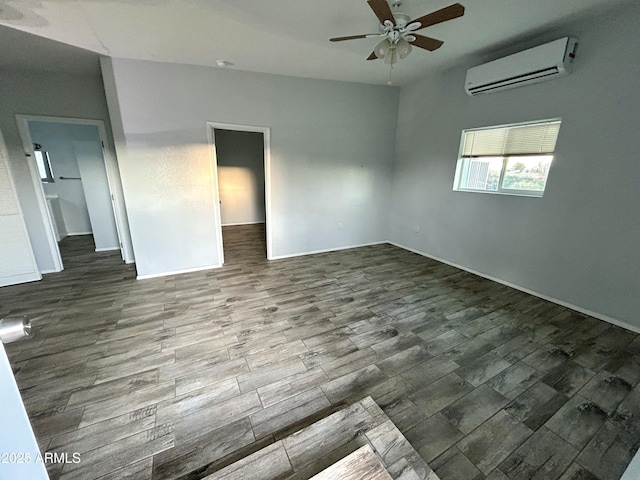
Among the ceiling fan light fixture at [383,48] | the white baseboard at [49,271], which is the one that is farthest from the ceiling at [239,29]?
the white baseboard at [49,271]

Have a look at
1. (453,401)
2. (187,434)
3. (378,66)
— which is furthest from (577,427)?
(378,66)

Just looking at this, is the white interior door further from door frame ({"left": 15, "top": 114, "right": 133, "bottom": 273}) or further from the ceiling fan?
the ceiling fan

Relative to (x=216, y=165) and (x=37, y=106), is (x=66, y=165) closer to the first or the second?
(x=37, y=106)

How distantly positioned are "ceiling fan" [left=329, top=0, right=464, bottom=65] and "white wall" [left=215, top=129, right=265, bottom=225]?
15.9 feet

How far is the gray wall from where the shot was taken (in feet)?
11.0

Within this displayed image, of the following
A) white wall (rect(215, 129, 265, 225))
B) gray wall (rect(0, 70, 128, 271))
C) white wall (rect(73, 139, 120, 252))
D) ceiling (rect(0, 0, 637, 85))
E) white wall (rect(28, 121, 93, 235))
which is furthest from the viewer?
white wall (rect(215, 129, 265, 225))

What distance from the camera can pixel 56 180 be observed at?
5.39 metres

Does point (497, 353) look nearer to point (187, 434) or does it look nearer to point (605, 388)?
point (605, 388)

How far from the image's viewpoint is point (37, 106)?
3.50m

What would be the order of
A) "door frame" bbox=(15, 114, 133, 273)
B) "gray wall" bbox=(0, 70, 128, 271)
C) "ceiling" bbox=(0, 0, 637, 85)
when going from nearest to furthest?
"ceiling" bbox=(0, 0, 637, 85) → "gray wall" bbox=(0, 70, 128, 271) → "door frame" bbox=(15, 114, 133, 273)

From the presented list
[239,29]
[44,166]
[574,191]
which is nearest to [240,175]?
[44,166]

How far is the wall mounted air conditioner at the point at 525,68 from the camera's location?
2594mm

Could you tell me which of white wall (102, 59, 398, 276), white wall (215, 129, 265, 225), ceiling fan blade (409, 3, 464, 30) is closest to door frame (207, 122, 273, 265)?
white wall (102, 59, 398, 276)

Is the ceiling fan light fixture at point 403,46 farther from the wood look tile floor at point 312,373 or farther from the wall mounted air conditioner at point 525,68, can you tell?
the wood look tile floor at point 312,373
